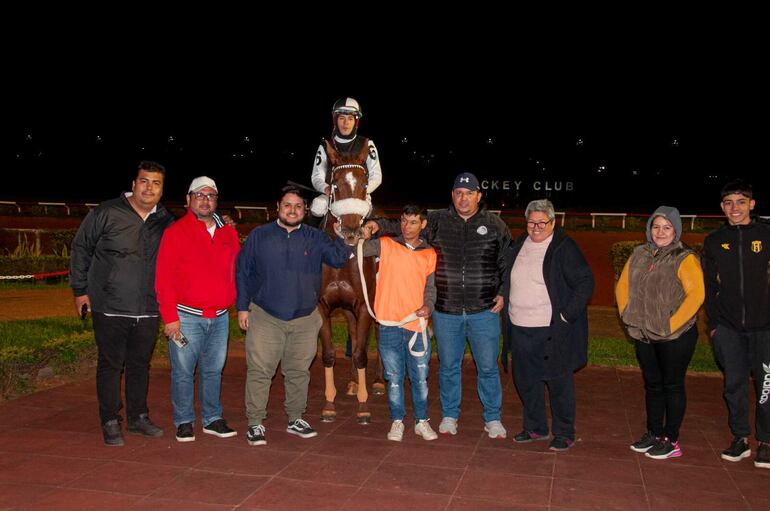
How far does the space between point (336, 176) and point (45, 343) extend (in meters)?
3.88

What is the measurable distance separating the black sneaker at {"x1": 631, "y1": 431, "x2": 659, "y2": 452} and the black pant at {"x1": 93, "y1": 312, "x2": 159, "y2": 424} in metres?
4.22

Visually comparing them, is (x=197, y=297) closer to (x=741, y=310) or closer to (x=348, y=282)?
(x=348, y=282)

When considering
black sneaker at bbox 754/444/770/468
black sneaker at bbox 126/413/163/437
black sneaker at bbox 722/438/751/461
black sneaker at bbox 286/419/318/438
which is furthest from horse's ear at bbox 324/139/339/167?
black sneaker at bbox 754/444/770/468

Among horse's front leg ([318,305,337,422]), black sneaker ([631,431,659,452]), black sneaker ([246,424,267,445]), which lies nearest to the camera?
black sneaker ([631,431,659,452])

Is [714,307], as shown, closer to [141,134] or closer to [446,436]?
[446,436]

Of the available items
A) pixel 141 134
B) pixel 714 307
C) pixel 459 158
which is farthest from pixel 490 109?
pixel 714 307

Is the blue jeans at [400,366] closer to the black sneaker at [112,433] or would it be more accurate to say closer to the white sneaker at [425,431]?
the white sneaker at [425,431]

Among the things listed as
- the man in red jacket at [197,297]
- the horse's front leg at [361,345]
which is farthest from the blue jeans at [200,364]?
the horse's front leg at [361,345]

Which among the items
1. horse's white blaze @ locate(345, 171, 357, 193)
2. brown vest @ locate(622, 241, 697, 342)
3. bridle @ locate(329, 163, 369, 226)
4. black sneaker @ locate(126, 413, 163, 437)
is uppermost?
horse's white blaze @ locate(345, 171, 357, 193)

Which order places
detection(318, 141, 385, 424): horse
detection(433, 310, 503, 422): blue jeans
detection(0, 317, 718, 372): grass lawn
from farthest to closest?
detection(0, 317, 718, 372): grass lawn → detection(318, 141, 385, 424): horse → detection(433, 310, 503, 422): blue jeans

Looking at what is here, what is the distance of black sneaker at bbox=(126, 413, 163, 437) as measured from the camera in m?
5.97

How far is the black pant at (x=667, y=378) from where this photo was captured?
5539 millimetres

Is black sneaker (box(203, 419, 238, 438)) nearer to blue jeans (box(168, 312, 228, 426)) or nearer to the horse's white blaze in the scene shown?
blue jeans (box(168, 312, 228, 426))

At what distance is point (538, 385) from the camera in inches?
239
